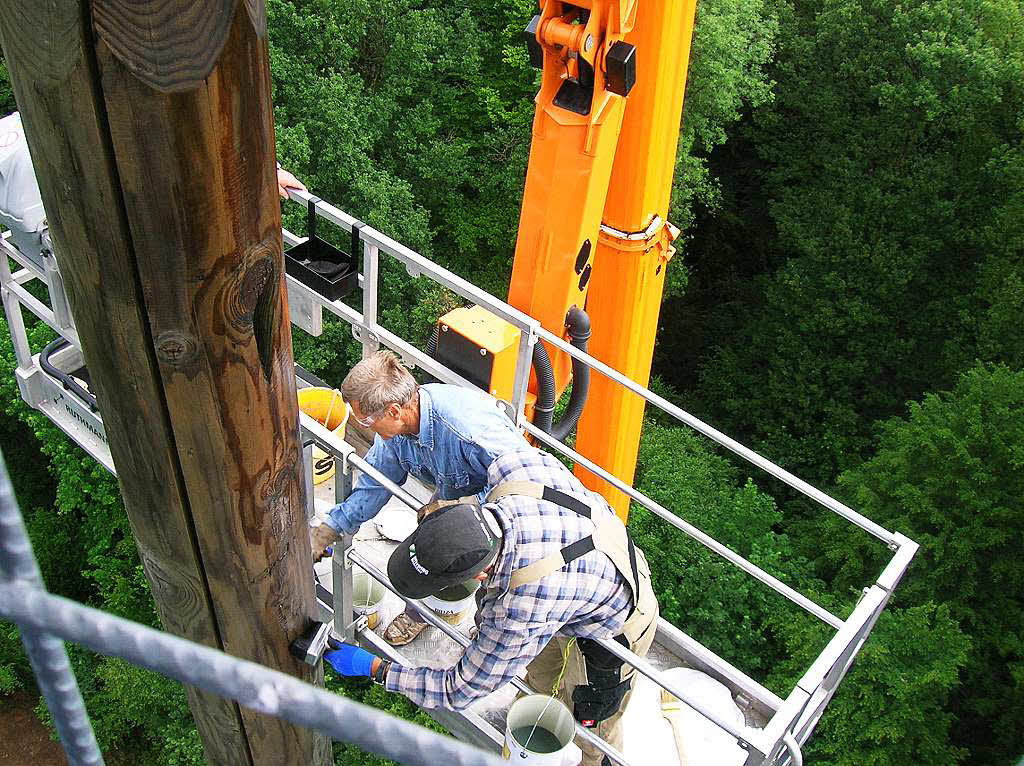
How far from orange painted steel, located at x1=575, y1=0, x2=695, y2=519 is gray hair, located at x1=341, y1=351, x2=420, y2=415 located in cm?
299

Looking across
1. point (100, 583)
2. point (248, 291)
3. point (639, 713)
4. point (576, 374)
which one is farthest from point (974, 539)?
point (248, 291)

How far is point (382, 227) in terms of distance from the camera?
55.3 feet

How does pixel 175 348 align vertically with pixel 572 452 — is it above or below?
above

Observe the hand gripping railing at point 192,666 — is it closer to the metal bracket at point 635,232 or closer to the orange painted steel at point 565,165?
the orange painted steel at point 565,165

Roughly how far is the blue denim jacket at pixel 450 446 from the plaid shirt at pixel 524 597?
118mm

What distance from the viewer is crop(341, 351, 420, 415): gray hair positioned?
3.36 metres

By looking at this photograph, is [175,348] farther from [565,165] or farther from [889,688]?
[889,688]

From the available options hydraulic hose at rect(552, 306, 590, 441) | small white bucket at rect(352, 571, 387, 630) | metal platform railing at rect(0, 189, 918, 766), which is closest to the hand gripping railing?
metal platform railing at rect(0, 189, 918, 766)

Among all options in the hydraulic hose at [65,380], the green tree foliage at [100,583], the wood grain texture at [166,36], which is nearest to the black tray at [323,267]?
the hydraulic hose at [65,380]

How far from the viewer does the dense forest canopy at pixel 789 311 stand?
13984 millimetres

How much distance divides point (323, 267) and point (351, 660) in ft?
7.69

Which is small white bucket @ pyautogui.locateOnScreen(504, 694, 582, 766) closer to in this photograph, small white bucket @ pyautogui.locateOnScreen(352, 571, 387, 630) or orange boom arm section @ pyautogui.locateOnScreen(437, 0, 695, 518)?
small white bucket @ pyautogui.locateOnScreen(352, 571, 387, 630)

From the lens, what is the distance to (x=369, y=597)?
4684 millimetres

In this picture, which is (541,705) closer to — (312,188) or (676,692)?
(676,692)
